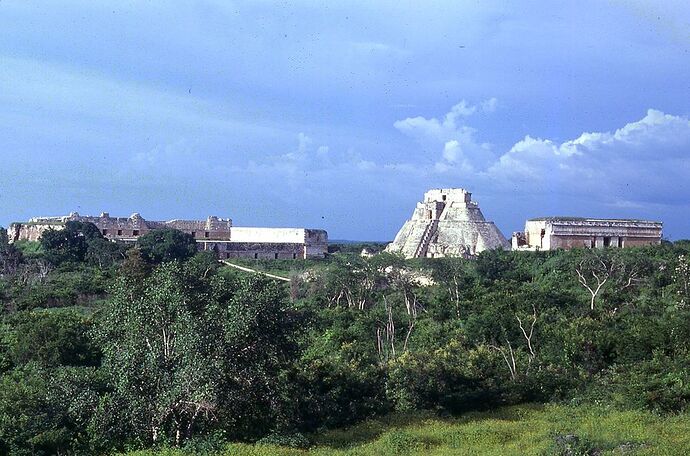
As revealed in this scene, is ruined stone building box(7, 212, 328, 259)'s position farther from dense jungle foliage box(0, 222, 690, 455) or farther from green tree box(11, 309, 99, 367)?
green tree box(11, 309, 99, 367)

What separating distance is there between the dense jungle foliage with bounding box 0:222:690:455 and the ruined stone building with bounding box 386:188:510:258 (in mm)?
8278

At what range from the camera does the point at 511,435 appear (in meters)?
15.9

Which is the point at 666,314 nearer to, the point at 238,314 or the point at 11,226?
the point at 238,314

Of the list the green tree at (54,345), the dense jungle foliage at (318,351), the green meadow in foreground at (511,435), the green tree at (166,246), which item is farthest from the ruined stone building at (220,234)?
the green meadow in foreground at (511,435)

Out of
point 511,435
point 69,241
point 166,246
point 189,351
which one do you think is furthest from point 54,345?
point 69,241

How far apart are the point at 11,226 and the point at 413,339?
3779cm

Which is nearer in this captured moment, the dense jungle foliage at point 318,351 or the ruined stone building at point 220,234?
the dense jungle foliage at point 318,351

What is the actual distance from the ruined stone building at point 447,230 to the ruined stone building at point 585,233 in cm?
160

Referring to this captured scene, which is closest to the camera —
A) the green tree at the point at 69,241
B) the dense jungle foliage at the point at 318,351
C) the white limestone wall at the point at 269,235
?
the dense jungle foliage at the point at 318,351

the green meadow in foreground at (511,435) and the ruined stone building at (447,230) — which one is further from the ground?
the ruined stone building at (447,230)

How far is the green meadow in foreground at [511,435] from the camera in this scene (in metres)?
14.1

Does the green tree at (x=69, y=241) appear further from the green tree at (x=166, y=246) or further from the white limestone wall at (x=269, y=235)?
the white limestone wall at (x=269, y=235)

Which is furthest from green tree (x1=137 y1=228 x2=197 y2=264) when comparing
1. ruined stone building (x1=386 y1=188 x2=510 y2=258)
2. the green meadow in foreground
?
the green meadow in foreground

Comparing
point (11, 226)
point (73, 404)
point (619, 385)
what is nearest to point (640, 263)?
point (619, 385)
